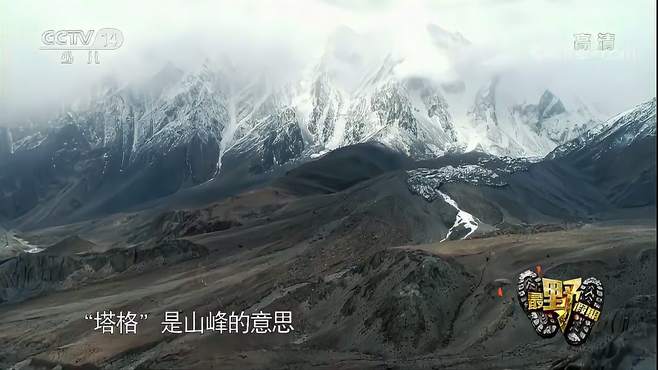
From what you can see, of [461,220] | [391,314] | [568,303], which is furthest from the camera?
[461,220]

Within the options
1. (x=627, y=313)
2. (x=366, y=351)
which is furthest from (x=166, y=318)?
(x=627, y=313)

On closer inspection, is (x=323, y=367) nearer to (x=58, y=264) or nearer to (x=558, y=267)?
(x=558, y=267)

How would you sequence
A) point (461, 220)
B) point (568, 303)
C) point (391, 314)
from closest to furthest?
point (568, 303) → point (391, 314) → point (461, 220)

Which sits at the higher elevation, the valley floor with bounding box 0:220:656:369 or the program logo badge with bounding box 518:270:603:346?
the program logo badge with bounding box 518:270:603:346

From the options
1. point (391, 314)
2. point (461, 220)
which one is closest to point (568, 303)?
point (391, 314)

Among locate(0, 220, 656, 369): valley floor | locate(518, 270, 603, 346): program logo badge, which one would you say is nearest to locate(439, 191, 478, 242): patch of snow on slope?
locate(0, 220, 656, 369): valley floor

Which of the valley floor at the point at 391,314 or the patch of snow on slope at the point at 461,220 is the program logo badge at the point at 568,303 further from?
the patch of snow on slope at the point at 461,220

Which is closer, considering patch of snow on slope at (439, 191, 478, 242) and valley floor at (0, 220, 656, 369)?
valley floor at (0, 220, 656, 369)

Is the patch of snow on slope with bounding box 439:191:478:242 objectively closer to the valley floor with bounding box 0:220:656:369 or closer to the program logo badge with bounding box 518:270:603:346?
A: the valley floor with bounding box 0:220:656:369

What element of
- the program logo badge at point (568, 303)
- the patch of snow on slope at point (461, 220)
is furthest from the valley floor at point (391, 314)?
the patch of snow on slope at point (461, 220)

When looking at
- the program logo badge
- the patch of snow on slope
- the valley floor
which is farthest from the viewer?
the patch of snow on slope

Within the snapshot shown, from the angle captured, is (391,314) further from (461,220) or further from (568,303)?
(461,220)
